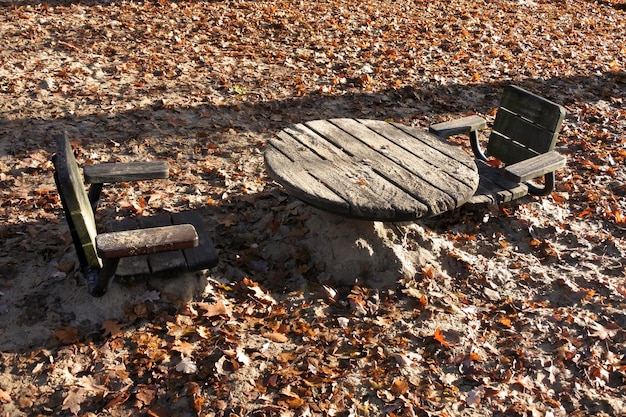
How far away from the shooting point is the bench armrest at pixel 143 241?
11.3 feet

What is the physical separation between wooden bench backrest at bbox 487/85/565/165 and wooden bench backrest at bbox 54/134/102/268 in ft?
13.3

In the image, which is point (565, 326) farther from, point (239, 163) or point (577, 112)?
point (577, 112)

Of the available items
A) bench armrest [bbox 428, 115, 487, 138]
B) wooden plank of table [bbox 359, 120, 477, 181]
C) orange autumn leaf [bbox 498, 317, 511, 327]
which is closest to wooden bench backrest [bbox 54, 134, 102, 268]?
wooden plank of table [bbox 359, 120, 477, 181]

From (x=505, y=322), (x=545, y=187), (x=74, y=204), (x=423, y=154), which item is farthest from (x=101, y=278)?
(x=545, y=187)

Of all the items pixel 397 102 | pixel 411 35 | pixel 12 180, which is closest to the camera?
pixel 12 180

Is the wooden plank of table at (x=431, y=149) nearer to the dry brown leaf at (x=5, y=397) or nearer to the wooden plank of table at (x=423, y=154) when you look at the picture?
the wooden plank of table at (x=423, y=154)

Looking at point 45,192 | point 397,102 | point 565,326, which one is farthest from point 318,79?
point 565,326

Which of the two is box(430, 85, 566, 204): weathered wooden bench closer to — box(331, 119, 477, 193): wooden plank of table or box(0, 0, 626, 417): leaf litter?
box(0, 0, 626, 417): leaf litter

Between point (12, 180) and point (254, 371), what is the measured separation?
10.5ft

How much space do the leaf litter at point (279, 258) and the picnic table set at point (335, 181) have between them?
343 millimetres

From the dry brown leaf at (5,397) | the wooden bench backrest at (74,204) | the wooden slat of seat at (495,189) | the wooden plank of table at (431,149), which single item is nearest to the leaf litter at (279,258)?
the dry brown leaf at (5,397)

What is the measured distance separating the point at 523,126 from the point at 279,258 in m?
2.78

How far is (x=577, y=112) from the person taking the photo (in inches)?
314

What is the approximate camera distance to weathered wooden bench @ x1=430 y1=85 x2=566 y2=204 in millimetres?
5160
